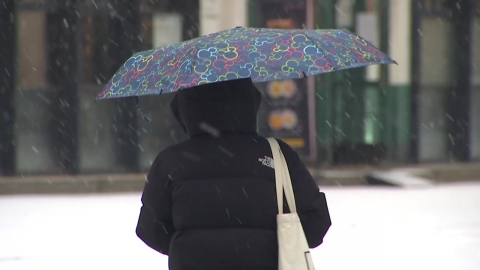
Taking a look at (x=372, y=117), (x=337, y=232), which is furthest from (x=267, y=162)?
(x=372, y=117)

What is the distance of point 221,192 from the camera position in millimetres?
2740

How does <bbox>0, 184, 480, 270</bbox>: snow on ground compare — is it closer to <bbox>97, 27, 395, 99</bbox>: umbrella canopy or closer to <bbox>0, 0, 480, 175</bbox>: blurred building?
<bbox>0, 0, 480, 175</bbox>: blurred building

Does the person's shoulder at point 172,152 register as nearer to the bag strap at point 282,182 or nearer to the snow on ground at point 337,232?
the bag strap at point 282,182

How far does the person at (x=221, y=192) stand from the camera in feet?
8.96

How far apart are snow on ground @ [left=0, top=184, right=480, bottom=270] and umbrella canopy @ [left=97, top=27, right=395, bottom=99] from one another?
3.41 m

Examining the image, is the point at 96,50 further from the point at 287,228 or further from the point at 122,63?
the point at 287,228

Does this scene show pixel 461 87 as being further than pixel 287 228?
Yes

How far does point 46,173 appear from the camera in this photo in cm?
1152

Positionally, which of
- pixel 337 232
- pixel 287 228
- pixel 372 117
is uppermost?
pixel 287 228

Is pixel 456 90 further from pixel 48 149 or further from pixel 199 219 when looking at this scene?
pixel 199 219

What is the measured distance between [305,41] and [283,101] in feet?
30.0

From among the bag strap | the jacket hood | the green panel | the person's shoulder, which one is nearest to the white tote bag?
the bag strap

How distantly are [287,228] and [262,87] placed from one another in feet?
31.6

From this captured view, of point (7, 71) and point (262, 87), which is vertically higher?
point (7, 71)
